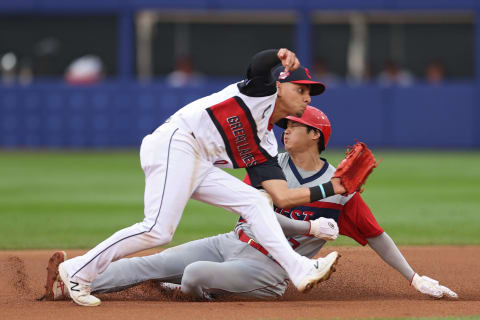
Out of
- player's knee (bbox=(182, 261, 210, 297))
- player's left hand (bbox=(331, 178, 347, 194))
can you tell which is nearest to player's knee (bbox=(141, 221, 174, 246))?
player's knee (bbox=(182, 261, 210, 297))

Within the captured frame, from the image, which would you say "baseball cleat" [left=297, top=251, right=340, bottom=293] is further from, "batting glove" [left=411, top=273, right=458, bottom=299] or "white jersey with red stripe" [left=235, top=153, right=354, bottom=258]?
"batting glove" [left=411, top=273, right=458, bottom=299]

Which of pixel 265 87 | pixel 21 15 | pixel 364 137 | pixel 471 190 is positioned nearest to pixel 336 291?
pixel 265 87

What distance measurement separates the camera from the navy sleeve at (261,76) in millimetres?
4902

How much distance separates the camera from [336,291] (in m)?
5.79

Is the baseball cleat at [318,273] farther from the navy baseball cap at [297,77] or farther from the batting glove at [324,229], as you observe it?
the navy baseball cap at [297,77]

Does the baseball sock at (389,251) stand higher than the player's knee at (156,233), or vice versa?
the player's knee at (156,233)

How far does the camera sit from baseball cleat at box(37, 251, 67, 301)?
5.11 m

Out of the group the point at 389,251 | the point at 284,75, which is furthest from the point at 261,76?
the point at 389,251

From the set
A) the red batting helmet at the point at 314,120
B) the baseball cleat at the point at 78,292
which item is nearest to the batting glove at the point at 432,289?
the red batting helmet at the point at 314,120

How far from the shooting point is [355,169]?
5090 millimetres

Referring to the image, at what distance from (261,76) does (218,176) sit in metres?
0.60

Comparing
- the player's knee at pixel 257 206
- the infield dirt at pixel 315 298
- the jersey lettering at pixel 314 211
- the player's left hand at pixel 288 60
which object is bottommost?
the infield dirt at pixel 315 298

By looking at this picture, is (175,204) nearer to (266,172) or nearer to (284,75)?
(266,172)

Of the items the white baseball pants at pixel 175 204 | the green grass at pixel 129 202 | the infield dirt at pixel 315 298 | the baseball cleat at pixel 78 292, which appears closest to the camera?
the infield dirt at pixel 315 298
